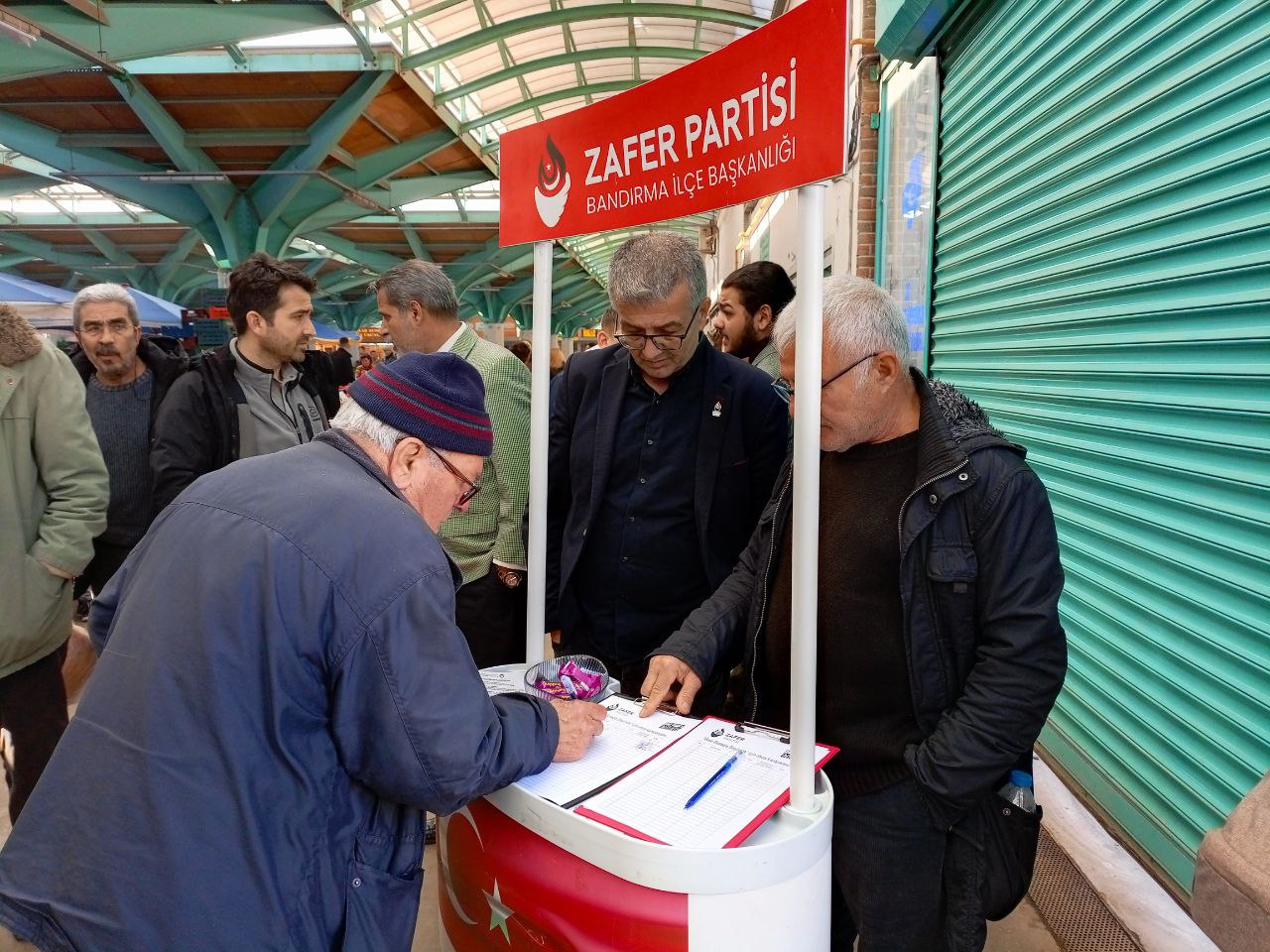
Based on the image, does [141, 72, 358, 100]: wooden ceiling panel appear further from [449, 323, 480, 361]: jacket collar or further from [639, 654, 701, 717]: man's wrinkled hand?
[639, 654, 701, 717]: man's wrinkled hand

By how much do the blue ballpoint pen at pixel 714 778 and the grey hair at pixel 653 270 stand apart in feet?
3.90

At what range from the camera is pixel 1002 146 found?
12.7ft

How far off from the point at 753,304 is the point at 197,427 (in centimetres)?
239

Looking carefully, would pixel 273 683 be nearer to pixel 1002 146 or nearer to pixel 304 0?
pixel 1002 146

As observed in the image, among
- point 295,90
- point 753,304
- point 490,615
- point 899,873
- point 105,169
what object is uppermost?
point 295,90

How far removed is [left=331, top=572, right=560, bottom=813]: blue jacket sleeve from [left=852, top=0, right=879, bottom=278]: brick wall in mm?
5789

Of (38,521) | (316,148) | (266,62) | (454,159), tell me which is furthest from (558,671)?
(454,159)

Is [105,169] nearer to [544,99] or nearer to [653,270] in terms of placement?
[544,99]

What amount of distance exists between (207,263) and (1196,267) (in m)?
37.0

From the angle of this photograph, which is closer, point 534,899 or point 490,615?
point 534,899

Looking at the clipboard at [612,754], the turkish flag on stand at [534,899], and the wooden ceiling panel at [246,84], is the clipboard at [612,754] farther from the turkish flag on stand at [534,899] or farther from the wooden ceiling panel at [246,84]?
the wooden ceiling panel at [246,84]

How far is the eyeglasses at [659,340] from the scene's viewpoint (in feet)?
7.34

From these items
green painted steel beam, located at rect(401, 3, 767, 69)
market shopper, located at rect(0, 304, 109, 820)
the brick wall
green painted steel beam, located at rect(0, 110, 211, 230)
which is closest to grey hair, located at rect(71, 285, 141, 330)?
market shopper, located at rect(0, 304, 109, 820)

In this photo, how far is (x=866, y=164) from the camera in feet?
21.0
